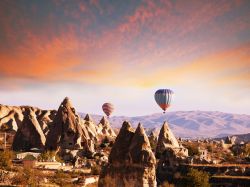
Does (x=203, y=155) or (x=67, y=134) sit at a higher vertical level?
(x=67, y=134)

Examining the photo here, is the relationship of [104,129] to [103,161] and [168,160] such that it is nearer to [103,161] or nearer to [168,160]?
[168,160]

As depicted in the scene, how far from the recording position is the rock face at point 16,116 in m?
87.1

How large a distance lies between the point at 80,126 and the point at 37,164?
16851 mm

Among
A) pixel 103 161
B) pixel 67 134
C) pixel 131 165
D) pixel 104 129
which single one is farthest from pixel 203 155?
pixel 131 165

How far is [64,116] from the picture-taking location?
5997cm

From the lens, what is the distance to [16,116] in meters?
106

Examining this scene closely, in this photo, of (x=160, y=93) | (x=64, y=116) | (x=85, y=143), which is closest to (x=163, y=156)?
(x=85, y=143)

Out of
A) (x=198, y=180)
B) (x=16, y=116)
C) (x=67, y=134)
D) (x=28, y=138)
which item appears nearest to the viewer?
(x=198, y=180)

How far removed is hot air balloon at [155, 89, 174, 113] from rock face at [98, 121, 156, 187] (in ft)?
174

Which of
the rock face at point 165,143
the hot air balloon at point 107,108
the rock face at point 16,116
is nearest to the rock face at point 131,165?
the rock face at point 165,143

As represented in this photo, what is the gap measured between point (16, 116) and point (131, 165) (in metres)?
84.7

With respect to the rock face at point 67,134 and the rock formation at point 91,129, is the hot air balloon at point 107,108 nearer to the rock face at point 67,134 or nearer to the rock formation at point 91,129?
the rock formation at point 91,129

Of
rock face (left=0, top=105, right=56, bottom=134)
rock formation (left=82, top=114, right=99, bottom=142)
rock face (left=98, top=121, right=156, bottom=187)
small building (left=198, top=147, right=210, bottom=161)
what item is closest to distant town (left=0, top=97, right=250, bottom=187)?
rock face (left=98, top=121, right=156, bottom=187)

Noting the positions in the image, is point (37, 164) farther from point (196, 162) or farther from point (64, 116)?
point (196, 162)
